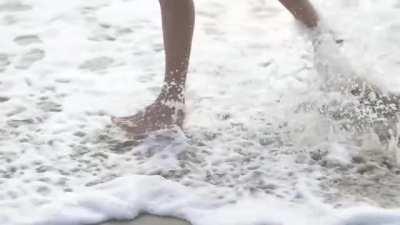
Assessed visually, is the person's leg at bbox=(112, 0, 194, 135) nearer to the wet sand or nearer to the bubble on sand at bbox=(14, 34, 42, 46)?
the wet sand

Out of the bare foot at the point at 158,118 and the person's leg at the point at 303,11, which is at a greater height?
the person's leg at the point at 303,11

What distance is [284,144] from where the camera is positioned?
249cm

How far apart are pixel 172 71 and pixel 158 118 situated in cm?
17

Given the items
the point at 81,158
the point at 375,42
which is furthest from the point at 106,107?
the point at 375,42

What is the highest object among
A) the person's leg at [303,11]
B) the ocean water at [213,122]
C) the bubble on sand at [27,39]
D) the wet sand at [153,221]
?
the person's leg at [303,11]

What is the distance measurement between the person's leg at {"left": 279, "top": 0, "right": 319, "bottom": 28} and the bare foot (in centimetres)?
51

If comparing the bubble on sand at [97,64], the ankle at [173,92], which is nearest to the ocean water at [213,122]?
the bubble on sand at [97,64]

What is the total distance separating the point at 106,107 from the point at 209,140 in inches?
18.2

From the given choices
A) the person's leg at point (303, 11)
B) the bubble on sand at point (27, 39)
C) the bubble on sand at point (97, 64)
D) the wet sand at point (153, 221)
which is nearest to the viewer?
the wet sand at point (153, 221)

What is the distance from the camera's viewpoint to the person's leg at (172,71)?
8.06 feet

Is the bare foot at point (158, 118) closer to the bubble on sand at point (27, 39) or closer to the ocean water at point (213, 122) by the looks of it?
Result: the ocean water at point (213, 122)

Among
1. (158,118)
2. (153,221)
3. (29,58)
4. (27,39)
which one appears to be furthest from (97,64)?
(153,221)

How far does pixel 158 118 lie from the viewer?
254cm

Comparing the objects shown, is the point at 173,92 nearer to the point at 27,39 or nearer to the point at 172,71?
the point at 172,71
